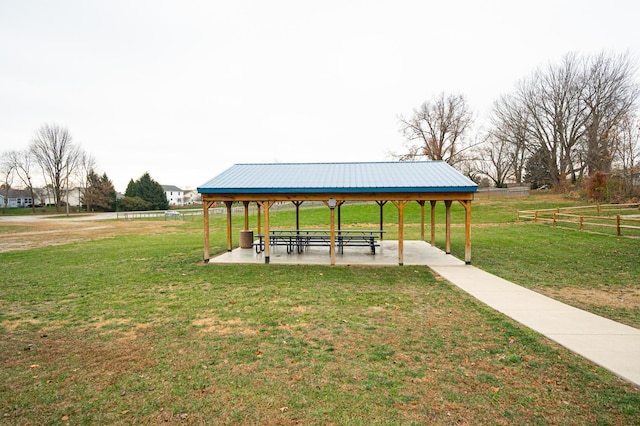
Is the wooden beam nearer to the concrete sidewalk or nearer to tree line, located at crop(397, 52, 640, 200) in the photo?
the concrete sidewalk

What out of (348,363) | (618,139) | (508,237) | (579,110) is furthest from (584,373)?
(579,110)

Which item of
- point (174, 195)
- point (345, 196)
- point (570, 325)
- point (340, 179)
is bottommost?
point (570, 325)

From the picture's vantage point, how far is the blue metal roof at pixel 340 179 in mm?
10641

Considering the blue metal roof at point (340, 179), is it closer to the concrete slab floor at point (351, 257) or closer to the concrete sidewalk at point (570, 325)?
the concrete slab floor at point (351, 257)

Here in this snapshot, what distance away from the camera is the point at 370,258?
12109mm

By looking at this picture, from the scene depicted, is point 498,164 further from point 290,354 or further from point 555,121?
point 290,354

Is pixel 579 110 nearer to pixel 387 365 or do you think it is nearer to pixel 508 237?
pixel 508 237

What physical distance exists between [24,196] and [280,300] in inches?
3894

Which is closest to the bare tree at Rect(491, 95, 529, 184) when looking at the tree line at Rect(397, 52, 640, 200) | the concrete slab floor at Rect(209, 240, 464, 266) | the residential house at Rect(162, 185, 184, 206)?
the tree line at Rect(397, 52, 640, 200)

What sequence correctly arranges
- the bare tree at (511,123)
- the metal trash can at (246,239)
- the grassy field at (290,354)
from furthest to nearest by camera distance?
the bare tree at (511,123) → the metal trash can at (246,239) → the grassy field at (290,354)

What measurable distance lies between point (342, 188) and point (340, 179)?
1.05 metres

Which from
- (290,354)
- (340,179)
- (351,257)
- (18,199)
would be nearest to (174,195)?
(18,199)

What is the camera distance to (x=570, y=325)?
17.6 ft

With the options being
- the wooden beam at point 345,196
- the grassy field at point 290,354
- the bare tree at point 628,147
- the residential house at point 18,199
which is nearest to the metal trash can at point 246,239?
the wooden beam at point 345,196
